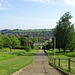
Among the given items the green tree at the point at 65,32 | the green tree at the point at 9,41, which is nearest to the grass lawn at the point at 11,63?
the green tree at the point at 65,32

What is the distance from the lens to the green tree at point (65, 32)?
5081 cm

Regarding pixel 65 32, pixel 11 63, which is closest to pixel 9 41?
pixel 65 32

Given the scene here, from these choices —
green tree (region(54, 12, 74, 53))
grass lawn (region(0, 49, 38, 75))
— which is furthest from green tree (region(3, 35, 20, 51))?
grass lawn (region(0, 49, 38, 75))

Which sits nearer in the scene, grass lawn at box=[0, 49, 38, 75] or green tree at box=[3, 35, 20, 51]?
grass lawn at box=[0, 49, 38, 75]

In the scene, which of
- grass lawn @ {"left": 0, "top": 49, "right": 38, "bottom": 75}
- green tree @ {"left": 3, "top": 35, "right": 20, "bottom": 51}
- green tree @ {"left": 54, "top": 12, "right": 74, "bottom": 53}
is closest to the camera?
grass lawn @ {"left": 0, "top": 49, "right": 38, "bottom": 75}

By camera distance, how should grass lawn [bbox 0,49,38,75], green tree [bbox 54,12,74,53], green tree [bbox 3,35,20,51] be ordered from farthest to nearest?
1. green tree [bbox 3,35,20,51]
2. green tree [bbox 54,12,74,53]
3. grass lawn [bbox 0,49,38,75]

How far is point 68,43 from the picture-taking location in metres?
50.9

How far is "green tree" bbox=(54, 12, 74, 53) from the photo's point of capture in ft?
167

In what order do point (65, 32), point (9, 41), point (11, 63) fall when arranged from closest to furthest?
point (11, 63) → point (65, 32) → point (9, 41)

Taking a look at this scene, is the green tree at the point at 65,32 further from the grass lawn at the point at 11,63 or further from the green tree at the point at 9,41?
the green tree at the point at 9,41

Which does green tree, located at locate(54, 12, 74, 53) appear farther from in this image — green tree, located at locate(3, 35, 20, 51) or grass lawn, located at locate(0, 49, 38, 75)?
green tree, located at locate(3, 35, 20, 51)

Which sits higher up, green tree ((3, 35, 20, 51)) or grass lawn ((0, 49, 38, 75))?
green tree ((3, 35, 20, 51))

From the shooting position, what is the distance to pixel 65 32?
168 feet

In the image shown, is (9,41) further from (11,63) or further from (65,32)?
(11,63)
